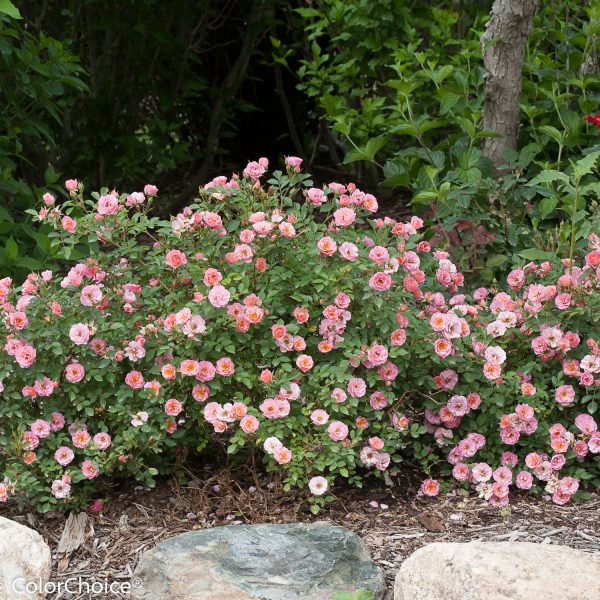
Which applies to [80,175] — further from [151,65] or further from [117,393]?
[117,393]

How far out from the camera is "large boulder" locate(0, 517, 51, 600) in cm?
250

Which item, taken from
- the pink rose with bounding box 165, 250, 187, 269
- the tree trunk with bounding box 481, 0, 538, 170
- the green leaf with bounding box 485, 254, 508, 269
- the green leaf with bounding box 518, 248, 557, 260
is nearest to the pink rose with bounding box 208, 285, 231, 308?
the pink rose with bounding box 165, 250, 187, 269

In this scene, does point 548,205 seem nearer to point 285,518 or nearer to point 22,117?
point 285,518

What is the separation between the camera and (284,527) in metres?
2.81

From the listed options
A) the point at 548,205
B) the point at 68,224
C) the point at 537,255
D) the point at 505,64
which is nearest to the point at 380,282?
the point at 537,255

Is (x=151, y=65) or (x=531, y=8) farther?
(x=151, y=65)

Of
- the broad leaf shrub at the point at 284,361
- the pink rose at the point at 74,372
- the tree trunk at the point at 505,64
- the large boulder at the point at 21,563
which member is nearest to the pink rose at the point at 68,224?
the broad leaf shrub at the point at 284,361

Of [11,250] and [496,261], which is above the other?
[496,261]

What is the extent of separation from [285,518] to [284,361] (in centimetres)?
49

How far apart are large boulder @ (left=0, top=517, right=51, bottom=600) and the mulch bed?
0.86 ft

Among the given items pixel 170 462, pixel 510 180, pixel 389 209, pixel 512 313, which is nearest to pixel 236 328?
pixel 170 462

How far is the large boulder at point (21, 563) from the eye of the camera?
250 cm

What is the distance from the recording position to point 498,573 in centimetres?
234

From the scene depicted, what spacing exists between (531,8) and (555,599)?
2.93 metres
